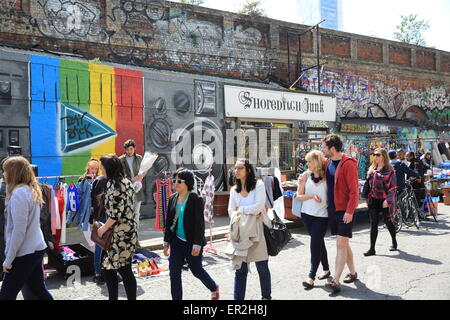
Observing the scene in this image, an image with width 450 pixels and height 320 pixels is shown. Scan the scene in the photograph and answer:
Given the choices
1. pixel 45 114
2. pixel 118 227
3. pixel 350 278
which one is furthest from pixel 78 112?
pixel 350 278

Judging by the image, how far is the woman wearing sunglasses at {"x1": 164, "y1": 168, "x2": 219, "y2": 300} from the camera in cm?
414

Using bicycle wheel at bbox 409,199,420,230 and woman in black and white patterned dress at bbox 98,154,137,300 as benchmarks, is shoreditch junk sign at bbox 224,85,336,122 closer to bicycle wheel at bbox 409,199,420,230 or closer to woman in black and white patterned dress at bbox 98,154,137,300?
bicycle wheel at bbox 409,199,420,230

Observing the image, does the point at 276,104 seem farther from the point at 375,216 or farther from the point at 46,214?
the point at 46,214

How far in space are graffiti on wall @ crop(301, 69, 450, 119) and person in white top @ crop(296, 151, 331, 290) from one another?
16.1m

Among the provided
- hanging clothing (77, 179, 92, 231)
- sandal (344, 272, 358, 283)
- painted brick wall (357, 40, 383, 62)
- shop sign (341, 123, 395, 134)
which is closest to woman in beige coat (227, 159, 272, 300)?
sandal (344, 272, 358, 283)

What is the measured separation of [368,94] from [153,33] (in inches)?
538

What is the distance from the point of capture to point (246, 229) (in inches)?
168

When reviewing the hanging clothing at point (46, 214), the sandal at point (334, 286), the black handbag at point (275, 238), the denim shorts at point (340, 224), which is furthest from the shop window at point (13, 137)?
the sandal at point (334, 286)

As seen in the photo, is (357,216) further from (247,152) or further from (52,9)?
(52,9)

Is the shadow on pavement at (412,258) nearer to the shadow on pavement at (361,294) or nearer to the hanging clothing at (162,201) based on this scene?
the shadow on pavement at (361,294)

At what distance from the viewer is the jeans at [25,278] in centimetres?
359

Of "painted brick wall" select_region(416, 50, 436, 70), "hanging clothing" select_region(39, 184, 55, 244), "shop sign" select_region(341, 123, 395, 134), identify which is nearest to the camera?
"hanging clothing" select_region(39, 184, 55, 244)

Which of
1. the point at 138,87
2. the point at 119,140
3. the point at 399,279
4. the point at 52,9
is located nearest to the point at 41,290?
the point at 399,279

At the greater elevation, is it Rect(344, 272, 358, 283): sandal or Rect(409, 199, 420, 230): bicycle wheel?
Rect(409, 199, 420, 230): bicycle wheel
